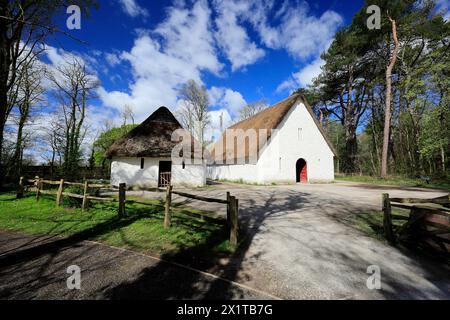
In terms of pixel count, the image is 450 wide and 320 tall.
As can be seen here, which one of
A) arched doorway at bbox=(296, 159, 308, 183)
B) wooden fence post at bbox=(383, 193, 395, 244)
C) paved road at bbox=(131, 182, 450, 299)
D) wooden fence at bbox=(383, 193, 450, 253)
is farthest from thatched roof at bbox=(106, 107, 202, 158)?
wooden fence at bbox=(383, 193, 450, 253)

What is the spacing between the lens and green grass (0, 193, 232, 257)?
479 centimetres

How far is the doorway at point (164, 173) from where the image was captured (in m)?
14.9

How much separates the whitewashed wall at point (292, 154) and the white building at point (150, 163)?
5.26 metres

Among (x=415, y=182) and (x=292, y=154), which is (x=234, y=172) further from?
(x=415, y=182)

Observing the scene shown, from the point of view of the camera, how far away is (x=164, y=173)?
15.0m

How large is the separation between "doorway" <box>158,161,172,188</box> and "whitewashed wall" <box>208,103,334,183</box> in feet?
24.4

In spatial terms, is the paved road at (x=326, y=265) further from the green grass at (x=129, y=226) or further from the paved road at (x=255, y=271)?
the green grass at (x=129, y=226)

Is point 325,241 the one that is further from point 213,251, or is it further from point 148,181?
point 148,181

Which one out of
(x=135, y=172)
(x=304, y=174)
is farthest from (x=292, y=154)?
(x=135, y=172)

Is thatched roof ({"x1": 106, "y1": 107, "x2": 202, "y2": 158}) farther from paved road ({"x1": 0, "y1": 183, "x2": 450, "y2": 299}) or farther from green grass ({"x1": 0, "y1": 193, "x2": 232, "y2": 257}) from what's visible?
paved road ({"x1": 0, "y1": 183, "x2": 450, "y2": 299})

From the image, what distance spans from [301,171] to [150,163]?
14.3m

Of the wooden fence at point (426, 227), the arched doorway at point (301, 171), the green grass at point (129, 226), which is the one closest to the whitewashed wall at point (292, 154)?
the arched doorway at point (301, 171)
